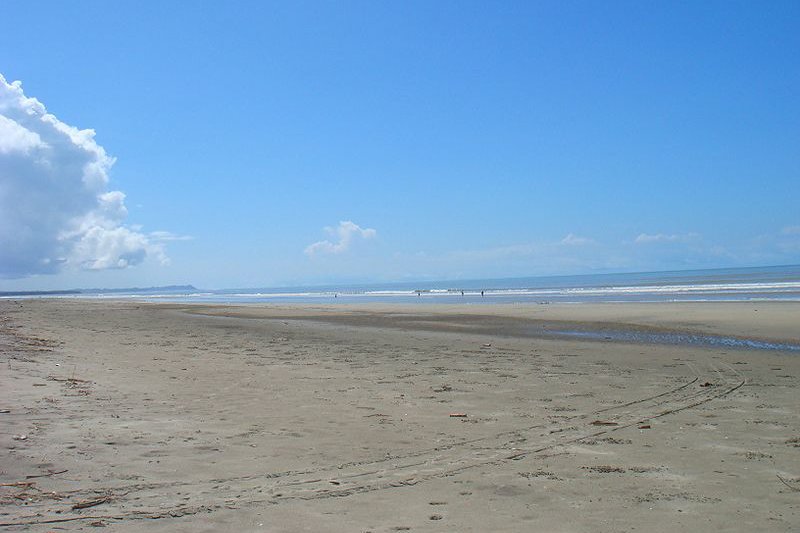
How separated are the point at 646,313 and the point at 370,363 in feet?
67.6

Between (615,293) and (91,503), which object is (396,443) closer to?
(91,503)

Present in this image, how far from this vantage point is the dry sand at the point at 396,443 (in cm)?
523

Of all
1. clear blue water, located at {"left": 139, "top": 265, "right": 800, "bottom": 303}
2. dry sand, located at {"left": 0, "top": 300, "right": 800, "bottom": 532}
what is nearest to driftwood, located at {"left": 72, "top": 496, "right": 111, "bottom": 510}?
dry sand, located at {"left": 0, "top": 300, "right": 800, "bottom": 532}

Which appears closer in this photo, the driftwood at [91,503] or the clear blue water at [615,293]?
the driftwood at [91,503]

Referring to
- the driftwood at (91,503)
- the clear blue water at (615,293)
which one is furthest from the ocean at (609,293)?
the driftwood at (91,503)

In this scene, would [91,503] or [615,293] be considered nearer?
[91,503]

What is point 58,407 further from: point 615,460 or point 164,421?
point 615,460

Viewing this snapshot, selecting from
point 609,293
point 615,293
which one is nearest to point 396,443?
point 609,293

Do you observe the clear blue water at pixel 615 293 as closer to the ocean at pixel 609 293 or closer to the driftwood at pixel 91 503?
the ocean at pixel 609 293

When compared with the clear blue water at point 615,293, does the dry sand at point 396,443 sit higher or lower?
lower

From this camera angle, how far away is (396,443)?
754cm

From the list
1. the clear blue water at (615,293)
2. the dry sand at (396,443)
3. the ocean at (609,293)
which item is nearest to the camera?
the dry sand at (396,443)

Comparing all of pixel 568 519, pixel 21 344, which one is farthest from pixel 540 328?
pixel 568 519

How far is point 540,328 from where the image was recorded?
81.9 ft
